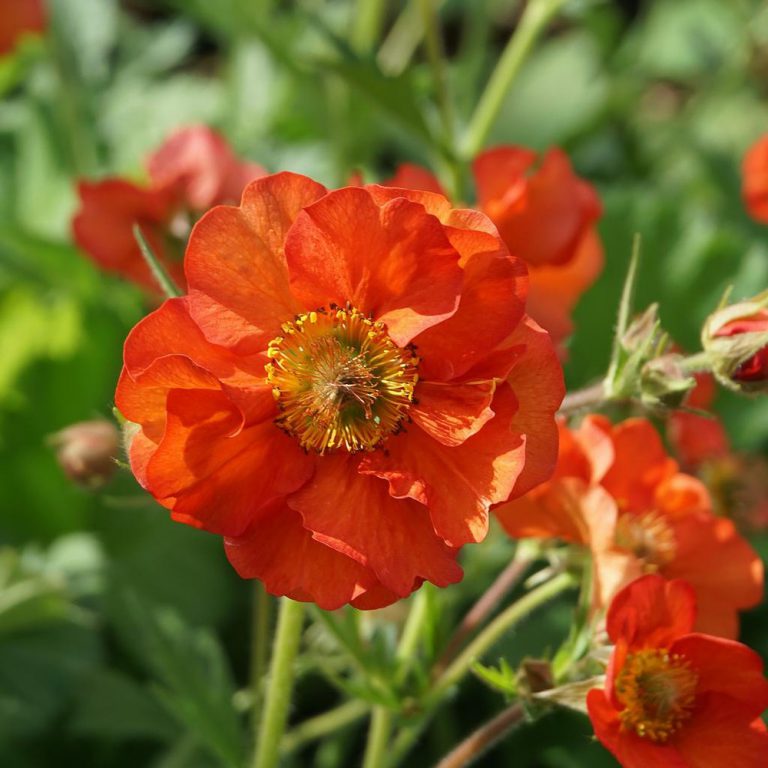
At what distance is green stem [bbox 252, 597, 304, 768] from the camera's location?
132 centimetres

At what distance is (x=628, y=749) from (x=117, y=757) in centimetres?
142

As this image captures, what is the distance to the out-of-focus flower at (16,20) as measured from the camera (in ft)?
8.67

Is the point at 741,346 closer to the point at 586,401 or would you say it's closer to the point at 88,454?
the point at 586,401

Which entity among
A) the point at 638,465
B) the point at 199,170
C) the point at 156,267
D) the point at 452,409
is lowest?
the point at 638,465

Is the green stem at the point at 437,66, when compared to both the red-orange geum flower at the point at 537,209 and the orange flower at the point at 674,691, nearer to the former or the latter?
the red-orange geum flower at the point at 537,209

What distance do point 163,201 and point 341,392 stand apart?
2.86 feet

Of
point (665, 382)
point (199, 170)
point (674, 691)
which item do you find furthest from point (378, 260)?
point (199, 170)

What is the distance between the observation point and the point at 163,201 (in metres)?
1.99

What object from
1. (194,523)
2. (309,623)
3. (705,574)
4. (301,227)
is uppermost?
(301,227)

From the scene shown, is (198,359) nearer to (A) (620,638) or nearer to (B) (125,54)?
(A) (620,638)

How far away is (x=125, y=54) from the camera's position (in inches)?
144

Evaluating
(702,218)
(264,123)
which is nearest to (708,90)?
(702,218)

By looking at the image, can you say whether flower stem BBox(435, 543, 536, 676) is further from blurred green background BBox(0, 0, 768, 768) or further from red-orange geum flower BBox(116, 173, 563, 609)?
red-orange geum flower BBox(116, 173, 563, 609)

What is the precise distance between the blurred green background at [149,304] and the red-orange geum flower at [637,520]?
0.89 feet
